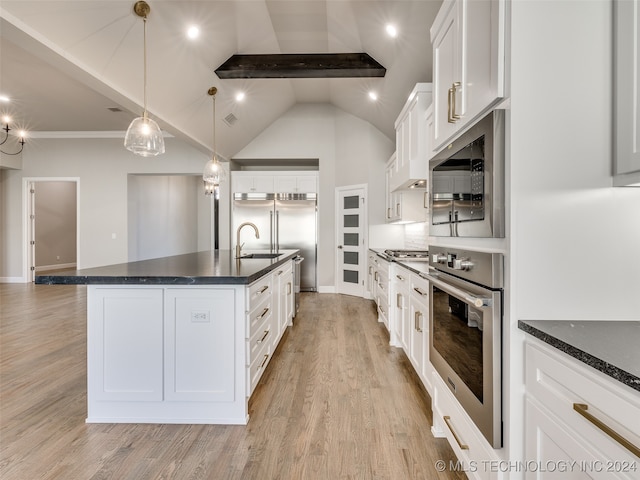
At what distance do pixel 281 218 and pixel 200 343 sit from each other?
485 cm

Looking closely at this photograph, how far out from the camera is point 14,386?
8.51ft

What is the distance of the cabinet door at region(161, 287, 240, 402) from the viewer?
82.5 inches

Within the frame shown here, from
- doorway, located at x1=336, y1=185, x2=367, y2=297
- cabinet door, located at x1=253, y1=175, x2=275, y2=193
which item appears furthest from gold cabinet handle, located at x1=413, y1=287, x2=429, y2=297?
cabinet door, located at x1=253, y1=175, x2=275, y2=193

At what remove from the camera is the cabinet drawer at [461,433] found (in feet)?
4.22

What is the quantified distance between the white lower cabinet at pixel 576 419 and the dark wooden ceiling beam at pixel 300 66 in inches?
170

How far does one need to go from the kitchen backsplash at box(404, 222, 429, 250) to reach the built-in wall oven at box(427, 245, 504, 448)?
9.74 feet

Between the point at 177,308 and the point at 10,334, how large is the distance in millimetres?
3169

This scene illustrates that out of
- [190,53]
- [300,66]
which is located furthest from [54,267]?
[300,66]

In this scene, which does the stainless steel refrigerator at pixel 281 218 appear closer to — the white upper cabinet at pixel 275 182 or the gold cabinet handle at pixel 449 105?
the white upper cabinet at pixel 275 182

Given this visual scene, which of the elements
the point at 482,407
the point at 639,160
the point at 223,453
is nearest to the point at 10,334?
the point at 223,453

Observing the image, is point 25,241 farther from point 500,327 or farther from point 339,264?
point 500,327


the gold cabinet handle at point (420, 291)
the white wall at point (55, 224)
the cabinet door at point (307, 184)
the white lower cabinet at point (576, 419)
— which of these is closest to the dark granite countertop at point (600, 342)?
the white lower cabinet at point (576, 419)

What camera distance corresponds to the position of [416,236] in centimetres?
523

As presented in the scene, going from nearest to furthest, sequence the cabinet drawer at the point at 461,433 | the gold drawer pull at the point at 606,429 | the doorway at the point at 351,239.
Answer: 1. the gold drawer pull at the point at 606,429
2. the cabinet drawer at the point at 461,433
3. the doorway at the point at 351,239
